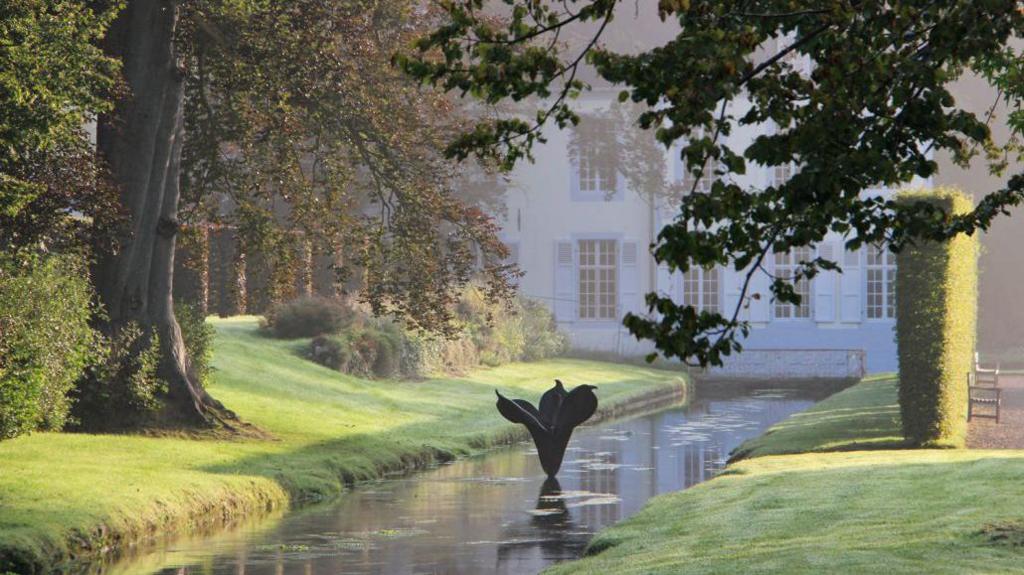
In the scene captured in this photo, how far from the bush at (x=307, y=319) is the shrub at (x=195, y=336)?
9350 mm

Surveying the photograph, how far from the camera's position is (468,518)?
1648cm

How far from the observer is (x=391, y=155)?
22688 millimetres

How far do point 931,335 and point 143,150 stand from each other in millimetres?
10470

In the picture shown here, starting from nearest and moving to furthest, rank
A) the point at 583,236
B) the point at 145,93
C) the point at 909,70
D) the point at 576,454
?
the point at 909,70, the point at 145,93, the point at 576,454, the point at 583,236

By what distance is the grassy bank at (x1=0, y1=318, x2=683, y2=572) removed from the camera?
47.3 feet

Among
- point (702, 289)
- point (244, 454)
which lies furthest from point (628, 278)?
point (244, 454)

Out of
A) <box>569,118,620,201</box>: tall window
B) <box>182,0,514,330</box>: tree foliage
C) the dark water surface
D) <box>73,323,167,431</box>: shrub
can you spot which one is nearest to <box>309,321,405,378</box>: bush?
the dark water surface

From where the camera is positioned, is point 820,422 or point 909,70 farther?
point 820,422

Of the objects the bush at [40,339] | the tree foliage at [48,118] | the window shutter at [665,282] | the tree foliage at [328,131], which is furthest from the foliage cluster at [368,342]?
the window shutter at [665,282]

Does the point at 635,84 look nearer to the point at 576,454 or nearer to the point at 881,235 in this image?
the point at 881,235

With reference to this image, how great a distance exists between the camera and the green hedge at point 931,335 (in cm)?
2072

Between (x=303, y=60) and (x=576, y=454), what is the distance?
25.6ft

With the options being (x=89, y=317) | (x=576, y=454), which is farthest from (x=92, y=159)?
(x=576, y=454)

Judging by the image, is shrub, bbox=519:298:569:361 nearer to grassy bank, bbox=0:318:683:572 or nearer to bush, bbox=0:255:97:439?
grassy bank, bbox=0:318:683:572
